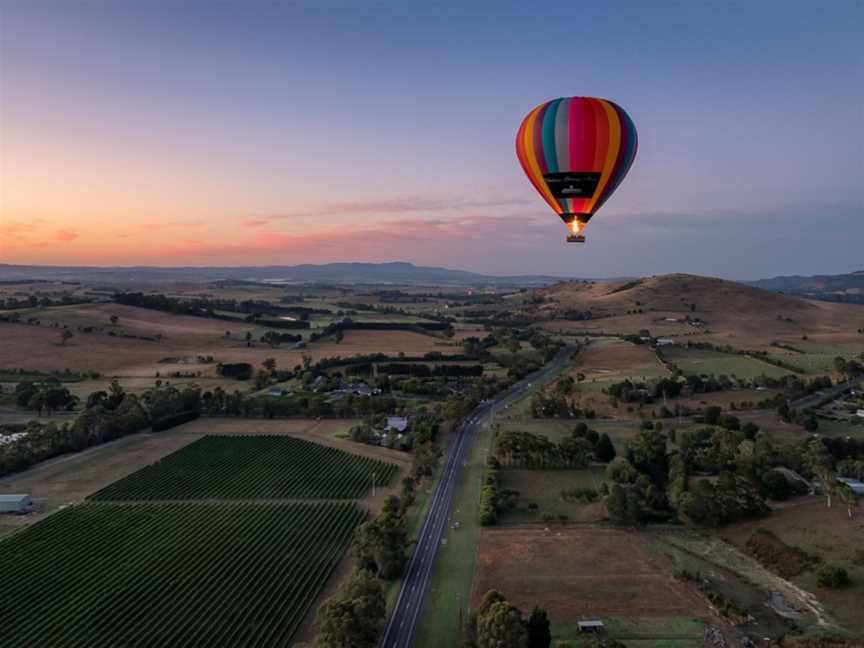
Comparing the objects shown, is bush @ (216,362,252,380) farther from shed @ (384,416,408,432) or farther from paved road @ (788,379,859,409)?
paved road @ (788,379,859,409)

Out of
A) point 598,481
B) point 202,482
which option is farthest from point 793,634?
point 202,482

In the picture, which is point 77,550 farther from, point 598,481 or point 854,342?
point 854,342

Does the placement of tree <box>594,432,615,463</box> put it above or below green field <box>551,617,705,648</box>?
above

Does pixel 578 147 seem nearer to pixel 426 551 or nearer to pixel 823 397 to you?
pixel 426 551

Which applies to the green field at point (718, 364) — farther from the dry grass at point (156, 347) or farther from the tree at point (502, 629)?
the tree at point (502, 629)

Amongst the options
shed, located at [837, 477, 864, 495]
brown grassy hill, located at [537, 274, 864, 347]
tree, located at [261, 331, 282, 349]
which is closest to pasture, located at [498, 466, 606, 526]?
shed, located at [837, 477, 864, 495]

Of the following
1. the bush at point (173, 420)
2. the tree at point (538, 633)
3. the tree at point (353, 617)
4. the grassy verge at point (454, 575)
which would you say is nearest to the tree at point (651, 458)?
the grassy verge at point (454, 575)
